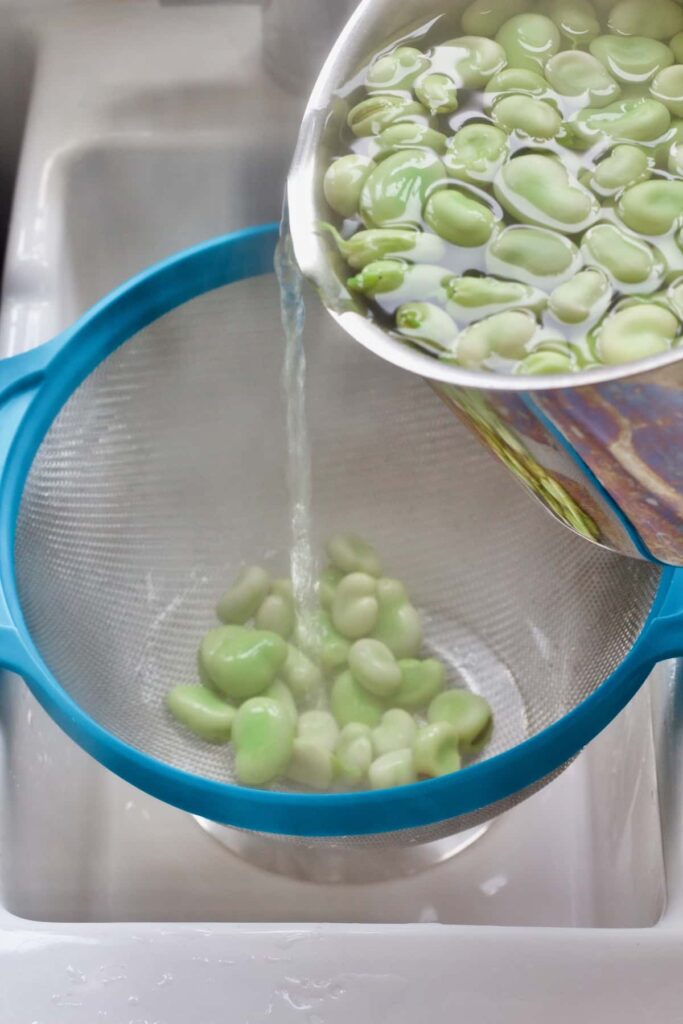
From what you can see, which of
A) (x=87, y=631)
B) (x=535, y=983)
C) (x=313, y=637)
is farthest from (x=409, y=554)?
(x=535, y=983)

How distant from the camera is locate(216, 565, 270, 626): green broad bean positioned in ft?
2.68

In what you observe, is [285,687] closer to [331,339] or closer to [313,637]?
[313,637]

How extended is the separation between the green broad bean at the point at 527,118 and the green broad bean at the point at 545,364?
4.8 inches

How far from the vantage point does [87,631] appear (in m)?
0.75

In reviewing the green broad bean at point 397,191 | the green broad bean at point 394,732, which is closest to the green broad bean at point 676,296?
the green broad bean at point 397,191

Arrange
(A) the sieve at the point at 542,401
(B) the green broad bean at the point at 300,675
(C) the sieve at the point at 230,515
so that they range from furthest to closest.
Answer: (B) the green broad bean at the point at 300,675
(C) the sieve at the point at 230,515
(A) the sieve at the point at 542,401

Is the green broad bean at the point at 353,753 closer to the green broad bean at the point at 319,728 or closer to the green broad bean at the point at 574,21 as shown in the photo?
the green broad bean at the point at 319,728

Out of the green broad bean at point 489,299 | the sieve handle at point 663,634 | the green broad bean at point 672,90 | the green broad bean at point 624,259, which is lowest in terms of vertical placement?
the sieve handle at point 663,634

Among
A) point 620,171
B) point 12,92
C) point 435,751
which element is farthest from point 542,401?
point 12,92

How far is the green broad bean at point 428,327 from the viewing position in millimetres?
485

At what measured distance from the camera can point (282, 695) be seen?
30.7 inches

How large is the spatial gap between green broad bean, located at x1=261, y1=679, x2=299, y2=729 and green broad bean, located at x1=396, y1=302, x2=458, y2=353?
13.1 inches

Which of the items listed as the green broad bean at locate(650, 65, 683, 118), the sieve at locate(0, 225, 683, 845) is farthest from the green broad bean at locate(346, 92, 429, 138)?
the sieve at locate(0, 225, 683, 845)

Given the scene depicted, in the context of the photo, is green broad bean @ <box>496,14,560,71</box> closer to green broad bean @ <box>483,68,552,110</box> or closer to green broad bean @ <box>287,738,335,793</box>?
green broad bean @ <box>483,68,552,110</box>
